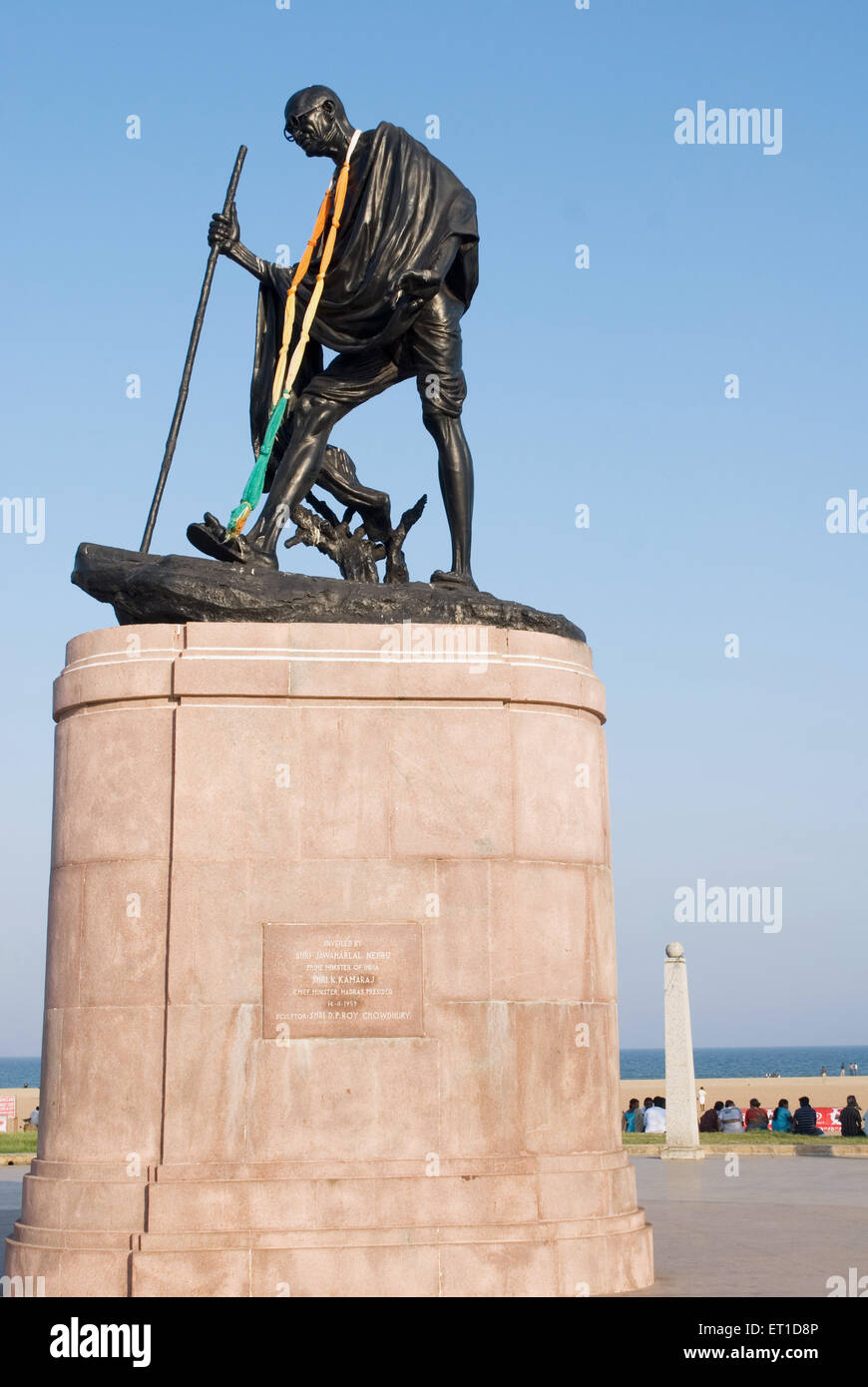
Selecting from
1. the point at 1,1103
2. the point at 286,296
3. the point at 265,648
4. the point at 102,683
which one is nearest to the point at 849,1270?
the point at 265,648

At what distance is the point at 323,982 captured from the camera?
31.4 feet

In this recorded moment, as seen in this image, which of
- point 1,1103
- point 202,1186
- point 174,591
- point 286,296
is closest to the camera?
point 202,1186

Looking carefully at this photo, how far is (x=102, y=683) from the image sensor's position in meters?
10.1

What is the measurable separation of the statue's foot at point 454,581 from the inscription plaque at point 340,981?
2771 mm

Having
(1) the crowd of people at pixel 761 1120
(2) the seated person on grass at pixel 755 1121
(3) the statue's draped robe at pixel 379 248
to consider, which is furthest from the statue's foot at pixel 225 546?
(2) the seated person on grass at pixel 755 1121

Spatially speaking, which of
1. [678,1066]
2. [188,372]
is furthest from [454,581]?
[678,1066]

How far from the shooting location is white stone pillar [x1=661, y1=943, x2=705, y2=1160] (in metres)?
20.0

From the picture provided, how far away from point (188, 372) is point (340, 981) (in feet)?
16.5

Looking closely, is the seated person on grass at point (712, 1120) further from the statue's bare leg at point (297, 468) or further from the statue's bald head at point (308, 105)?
the statue's bald head at point (308, 105)

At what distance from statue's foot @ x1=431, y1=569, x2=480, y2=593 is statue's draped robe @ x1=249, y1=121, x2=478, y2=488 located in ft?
5.89

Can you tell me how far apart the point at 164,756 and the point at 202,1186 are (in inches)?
102

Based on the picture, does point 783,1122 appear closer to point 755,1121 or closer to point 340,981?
point 755,1121

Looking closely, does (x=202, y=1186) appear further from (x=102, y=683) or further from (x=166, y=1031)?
(x=102, y=683)

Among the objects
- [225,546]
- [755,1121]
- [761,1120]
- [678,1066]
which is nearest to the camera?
[225,546]
